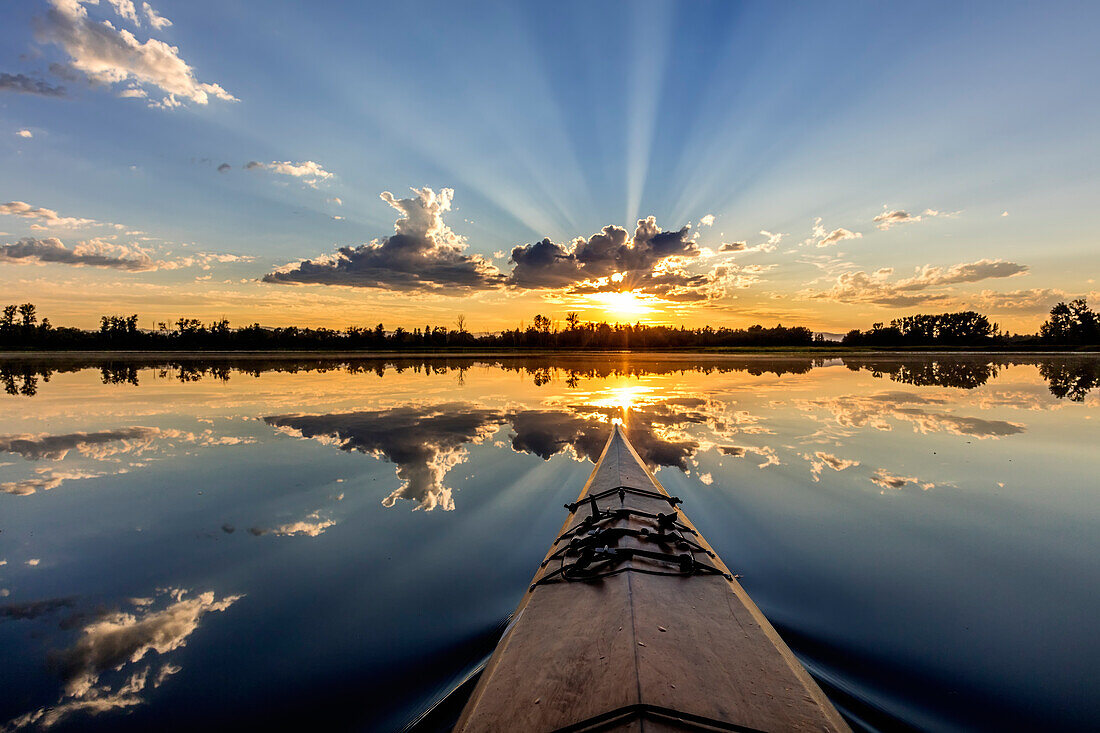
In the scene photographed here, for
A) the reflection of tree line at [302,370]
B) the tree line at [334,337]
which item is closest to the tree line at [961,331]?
the tree line at [334,337]

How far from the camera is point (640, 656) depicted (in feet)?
7.32

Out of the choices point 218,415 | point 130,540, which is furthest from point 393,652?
point 218,415

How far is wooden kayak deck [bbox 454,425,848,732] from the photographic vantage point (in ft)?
6.33

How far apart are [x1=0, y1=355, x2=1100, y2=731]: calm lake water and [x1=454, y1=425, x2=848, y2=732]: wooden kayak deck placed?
75cm

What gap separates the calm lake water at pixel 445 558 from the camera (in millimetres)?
2863

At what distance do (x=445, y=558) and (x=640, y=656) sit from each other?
278cm

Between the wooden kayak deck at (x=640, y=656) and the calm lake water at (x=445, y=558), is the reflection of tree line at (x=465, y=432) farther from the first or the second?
the wooden kayak deck at (x=640, y=656)

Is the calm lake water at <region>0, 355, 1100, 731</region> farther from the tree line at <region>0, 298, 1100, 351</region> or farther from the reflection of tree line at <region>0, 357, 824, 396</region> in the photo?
the tree line at <region>0, 298, 1100, 351</region>

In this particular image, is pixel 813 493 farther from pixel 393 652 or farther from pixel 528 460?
pixel 393 652

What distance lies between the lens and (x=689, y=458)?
7824 mm

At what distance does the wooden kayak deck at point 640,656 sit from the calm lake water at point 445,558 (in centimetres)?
75

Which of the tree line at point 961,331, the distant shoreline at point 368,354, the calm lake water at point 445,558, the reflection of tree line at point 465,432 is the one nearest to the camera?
the calm lake water at point 445,558

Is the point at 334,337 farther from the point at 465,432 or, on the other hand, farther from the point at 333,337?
the point at 465,432

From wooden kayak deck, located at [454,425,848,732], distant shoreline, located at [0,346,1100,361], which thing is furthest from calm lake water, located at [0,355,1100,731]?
distant shoreline, located at [0,346,1100,361]
